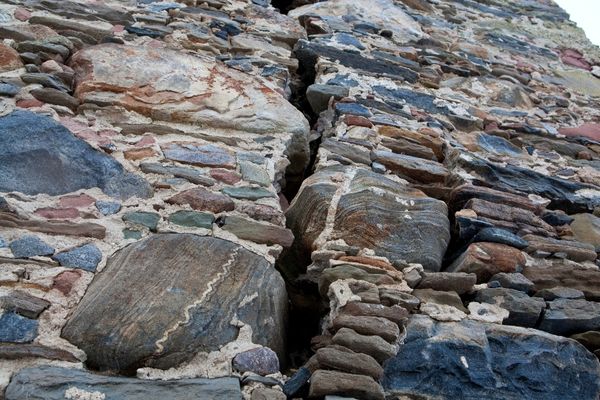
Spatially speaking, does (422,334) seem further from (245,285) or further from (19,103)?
(19,103)

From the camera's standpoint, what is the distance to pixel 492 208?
2604mm

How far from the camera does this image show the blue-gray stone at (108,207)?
208 cm

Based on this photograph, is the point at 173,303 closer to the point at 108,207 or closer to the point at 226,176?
the point at 108,207

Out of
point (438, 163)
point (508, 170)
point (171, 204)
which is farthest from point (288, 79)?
point (171, 204)

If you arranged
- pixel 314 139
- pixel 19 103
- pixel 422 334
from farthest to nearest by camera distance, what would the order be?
1. pixel 314 139
2. pixel 19 103
3. pixel 422 334

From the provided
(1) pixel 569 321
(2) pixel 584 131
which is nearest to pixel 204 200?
(1) pixel 569 321

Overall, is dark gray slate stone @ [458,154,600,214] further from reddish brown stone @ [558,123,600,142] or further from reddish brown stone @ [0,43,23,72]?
reddish brown stone @ [0,43,23,72]

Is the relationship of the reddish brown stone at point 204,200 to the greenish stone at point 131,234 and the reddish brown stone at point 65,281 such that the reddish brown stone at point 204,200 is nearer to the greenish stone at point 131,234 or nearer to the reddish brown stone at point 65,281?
the greenish stone at point 131,234

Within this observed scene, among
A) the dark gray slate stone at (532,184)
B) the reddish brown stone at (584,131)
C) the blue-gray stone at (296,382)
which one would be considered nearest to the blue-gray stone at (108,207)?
the blue-gray stone at (296,382)

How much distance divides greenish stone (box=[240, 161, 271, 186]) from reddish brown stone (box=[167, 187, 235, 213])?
18cm

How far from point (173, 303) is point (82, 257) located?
0.33 metres

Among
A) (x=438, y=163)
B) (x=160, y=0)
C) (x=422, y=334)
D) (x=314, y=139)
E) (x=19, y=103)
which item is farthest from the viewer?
(x=160, y=0)

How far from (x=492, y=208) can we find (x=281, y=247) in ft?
3.13

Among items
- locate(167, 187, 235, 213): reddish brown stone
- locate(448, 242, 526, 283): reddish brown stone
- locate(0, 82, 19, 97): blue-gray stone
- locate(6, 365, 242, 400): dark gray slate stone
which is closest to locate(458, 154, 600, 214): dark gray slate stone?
locate(448, 242, 526, 283): reddish brown stone
